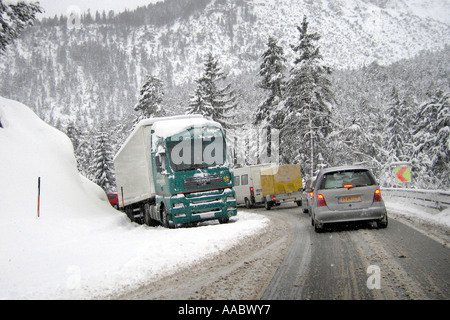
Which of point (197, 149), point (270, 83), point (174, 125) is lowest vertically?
point (197, 149)

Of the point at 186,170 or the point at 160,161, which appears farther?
the point at 160,161

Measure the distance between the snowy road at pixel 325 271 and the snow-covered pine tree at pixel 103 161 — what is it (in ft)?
150

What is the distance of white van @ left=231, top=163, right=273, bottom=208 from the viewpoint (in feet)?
78.3

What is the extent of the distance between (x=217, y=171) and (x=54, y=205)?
222 inches

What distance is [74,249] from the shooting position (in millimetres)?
9258

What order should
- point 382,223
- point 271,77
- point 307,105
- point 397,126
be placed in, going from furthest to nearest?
point 397,126 → point 271,77 → point 307,105 → point 382,223

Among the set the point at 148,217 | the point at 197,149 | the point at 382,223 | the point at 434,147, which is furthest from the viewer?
the point at 434,147

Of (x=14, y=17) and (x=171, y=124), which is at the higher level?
(x=14, y=17)

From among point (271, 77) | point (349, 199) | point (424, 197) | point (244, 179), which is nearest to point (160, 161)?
point (349, 199)

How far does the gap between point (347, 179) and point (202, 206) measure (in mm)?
5548

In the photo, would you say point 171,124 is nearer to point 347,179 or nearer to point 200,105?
point 347,179

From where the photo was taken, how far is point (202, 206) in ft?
45.4
